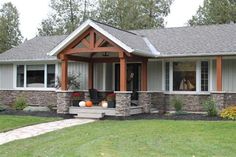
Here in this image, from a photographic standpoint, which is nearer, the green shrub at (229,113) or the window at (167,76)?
the green shrub at (229,113)

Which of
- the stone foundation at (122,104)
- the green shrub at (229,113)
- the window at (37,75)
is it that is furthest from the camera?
the window at (37,75)

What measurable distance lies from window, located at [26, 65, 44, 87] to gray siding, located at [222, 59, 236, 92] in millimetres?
9894

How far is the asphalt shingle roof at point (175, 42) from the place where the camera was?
17.8 metres

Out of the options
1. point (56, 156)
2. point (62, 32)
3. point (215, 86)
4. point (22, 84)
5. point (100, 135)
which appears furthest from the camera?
point (62, 32)

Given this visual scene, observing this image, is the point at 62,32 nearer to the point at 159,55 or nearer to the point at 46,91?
the point at 46,91

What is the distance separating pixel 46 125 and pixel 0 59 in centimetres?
970

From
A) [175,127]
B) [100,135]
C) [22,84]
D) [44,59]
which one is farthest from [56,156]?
[22,84]

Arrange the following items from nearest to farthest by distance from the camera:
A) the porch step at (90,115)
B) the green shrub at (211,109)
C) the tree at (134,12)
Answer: the green shrub at (211,109) → the porch step at (90,115) → the tree at (134,12)

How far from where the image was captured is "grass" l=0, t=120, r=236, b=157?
914 cm

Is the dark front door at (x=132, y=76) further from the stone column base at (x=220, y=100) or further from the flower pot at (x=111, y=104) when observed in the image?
the stone column base at (x=220, y=100)

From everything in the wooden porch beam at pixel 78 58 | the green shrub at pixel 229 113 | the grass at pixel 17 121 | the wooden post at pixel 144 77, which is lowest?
the grass at pixel 17 121

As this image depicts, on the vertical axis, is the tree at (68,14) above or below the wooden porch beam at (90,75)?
above

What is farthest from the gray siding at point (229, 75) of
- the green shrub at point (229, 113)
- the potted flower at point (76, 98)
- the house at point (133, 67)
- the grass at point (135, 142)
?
the potted flower at point (76, 98)

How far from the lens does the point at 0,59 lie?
23.2 metres
